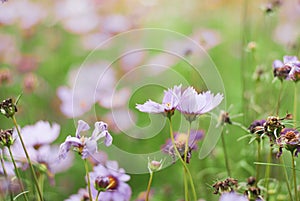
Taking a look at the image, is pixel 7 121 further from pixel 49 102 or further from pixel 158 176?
pixel 158 176

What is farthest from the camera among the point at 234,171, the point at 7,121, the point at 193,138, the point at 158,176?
the point at 7,121

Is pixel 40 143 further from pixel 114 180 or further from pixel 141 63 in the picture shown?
pixel 141 63

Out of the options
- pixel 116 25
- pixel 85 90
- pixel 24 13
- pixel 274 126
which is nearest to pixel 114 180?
pixel 274 126

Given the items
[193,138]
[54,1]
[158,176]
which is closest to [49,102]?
[158,176]

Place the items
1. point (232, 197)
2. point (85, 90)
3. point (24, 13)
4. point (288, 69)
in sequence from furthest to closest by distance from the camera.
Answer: point (24, 13)
point (85, 90)
point (288, 69)
point (232, 197)

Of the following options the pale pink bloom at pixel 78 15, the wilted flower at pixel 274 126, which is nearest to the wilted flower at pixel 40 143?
the wilted flower at pixel 274 126

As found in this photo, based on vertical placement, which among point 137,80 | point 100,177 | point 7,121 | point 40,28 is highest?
point 40,28
